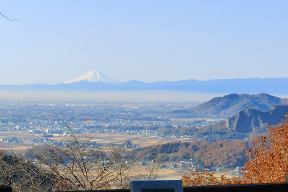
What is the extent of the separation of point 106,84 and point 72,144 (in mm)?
112313

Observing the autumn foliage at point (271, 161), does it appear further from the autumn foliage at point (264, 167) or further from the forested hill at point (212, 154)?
the forested hill at point (212, 154)

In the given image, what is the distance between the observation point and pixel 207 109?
70000 millimetres

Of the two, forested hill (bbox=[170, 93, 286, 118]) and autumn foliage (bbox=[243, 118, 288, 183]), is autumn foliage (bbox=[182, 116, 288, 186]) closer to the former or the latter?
autumn foliage (bbox=[243, 118, 288, 183])

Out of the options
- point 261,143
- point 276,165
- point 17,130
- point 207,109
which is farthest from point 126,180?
point 207,109

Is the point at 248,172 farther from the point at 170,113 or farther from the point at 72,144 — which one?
the point at 170,113

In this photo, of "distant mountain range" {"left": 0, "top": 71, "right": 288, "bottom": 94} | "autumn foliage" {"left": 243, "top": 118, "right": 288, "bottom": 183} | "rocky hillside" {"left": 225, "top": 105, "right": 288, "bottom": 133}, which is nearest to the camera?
"autumn foliage" {"left": 243, "top": 118, "right": 288, "bottom": 183}

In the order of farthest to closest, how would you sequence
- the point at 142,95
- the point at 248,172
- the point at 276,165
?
the point at 142,95 → the point at 248,172 → the point at 276,165

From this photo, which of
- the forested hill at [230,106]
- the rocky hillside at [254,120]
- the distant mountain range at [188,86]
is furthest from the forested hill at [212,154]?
the distant mountain range at [188,86]

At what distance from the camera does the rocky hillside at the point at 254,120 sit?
1989 inches

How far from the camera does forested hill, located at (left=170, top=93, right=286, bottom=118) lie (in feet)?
218

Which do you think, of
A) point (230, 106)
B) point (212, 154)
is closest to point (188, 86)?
point (230, 106)

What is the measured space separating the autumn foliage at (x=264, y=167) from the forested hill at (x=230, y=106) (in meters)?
54.9

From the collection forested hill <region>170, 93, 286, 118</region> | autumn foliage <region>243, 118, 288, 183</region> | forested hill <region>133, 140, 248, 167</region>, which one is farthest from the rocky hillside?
autumn foliage <region>243, 118, 288, 183</region>

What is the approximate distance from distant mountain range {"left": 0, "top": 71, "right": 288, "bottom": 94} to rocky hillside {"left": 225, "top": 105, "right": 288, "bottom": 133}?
4669cm
